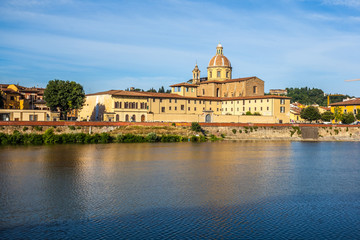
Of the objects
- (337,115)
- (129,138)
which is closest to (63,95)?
(129,138)

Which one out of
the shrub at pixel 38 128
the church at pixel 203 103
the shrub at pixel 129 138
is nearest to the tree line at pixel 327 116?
the church at pixel 203 103

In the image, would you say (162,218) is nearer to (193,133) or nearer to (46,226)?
(46,226)

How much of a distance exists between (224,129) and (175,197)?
44984 mm

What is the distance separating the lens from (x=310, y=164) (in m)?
39.7

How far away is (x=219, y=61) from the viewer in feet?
325

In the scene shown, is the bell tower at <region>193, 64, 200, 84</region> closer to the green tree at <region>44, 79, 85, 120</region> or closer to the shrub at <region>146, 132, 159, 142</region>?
the green tree at <region>44, 79, 85, 120</region>

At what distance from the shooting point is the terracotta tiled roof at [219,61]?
98.7 meters

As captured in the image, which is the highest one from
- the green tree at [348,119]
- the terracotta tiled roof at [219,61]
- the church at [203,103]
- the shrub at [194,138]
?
the terracotta tiled roof at [219,61]

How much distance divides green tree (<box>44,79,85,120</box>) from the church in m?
5.93

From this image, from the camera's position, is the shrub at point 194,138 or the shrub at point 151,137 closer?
the shrub at point 151,137

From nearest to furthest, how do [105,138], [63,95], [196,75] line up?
1. [105,138]
2. [63,95]
3. [196,75]

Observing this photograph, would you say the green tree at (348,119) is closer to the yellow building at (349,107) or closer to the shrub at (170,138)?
the yellow building at (349,107)

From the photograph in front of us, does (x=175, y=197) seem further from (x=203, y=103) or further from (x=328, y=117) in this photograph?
(x=328, y=117)

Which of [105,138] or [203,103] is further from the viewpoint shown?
[203,103]
